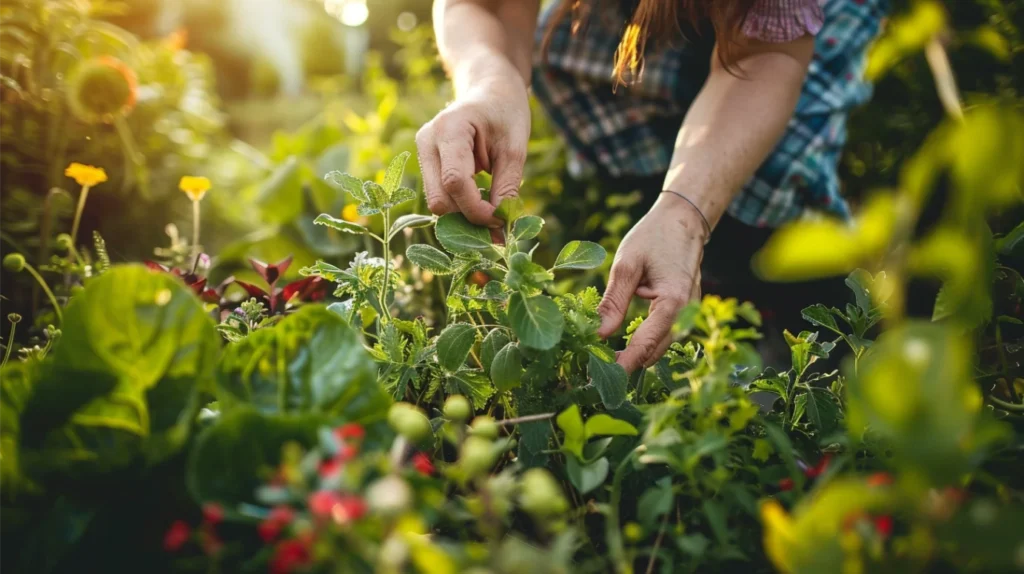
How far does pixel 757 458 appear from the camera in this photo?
70 centimetres

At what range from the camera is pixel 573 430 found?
0.65 metres

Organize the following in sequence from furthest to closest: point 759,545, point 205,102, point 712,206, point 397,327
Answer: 1. point 205,102
2. point 712,206
3. point 397,327
4. point 759,545

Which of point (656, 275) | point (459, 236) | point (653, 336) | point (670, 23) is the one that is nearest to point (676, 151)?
point (670, 23)

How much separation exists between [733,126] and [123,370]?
3.21ft

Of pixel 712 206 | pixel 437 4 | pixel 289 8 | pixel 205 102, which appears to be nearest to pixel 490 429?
pixel 712 206

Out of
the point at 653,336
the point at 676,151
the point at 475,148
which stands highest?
the point at 475,148

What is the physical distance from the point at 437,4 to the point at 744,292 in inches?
39.8

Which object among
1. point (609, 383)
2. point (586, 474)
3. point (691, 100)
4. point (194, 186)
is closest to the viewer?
point (586, 474)

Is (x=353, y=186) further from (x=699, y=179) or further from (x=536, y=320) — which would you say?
(x=699, y=179)

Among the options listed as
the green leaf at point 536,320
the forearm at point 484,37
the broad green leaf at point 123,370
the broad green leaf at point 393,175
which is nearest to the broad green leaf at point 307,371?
the broad green leaf at point 123,370

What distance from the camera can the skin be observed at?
3.05 ft

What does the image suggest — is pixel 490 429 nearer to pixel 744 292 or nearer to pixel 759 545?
pixel 759 545

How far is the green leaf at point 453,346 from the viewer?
772mm

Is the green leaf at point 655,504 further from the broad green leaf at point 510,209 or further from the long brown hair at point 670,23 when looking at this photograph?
the long brown hair at point 670,23
